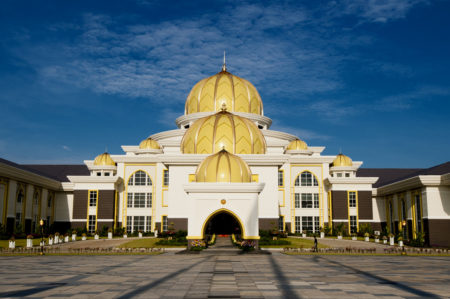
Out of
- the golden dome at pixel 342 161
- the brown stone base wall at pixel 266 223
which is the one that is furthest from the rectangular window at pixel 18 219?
the golden dome at pixel 342 161

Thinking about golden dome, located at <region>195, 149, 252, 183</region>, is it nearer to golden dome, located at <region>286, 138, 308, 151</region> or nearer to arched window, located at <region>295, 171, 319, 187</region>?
arched window, located at <region>295, 171, 319, 187</region>

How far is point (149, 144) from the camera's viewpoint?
51.1 m

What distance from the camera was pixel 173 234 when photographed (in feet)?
117

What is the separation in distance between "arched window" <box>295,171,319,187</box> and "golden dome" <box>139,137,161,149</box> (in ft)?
54.9

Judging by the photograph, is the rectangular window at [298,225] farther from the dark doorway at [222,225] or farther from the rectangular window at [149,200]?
the rectangular window at [149,200]

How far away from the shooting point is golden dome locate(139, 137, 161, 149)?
5100 cm

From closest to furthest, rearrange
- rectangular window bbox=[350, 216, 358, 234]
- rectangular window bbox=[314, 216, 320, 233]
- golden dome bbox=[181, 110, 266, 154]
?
golden dome bbox=[181, 110, 266, 154]
rectangular window bbox=[350, 216, 358, 234]
rectangular window bbox=[314, 216, 320, 233]

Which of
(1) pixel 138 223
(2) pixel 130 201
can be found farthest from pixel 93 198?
(1) pixel 138 223

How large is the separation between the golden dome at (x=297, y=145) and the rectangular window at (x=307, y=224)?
8.34 metres

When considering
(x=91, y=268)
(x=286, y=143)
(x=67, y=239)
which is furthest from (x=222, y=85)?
(x=91, y=268)

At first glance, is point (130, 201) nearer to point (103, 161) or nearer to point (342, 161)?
point (103, 161)

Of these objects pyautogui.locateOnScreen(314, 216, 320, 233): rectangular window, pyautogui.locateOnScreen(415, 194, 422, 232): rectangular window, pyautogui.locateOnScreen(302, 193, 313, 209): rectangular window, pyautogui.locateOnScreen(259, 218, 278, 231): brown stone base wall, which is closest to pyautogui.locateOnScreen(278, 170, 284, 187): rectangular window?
pyautogui.locateOnScreen(302, 193, 313, 209): rectangular window

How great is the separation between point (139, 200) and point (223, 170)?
2079cm

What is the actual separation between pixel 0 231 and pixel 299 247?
82.8 ft
